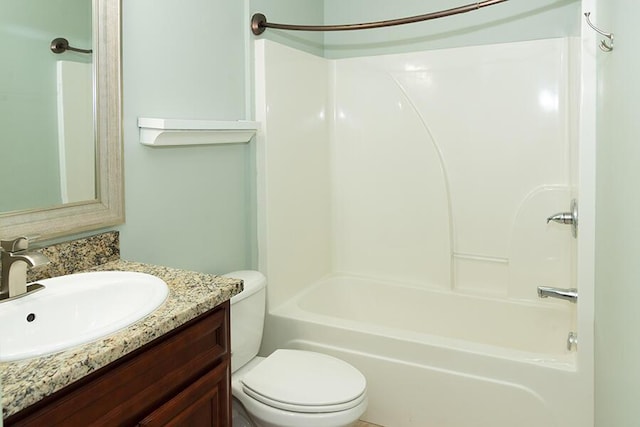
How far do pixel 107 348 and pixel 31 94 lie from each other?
33.0 inches

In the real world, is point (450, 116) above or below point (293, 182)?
above

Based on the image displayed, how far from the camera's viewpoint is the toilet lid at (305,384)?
5.54 ft

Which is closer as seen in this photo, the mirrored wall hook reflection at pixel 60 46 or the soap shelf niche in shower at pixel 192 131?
the mirrored wall hook reflection at pixel 60 46

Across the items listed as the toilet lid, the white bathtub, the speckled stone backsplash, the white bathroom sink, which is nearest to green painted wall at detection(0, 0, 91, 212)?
the speckled stone backsplash

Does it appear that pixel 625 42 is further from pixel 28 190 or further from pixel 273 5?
pixel 273 5

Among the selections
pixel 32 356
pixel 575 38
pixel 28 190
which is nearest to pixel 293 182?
pixel 28 190

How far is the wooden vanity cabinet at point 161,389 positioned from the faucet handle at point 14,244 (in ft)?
1.43

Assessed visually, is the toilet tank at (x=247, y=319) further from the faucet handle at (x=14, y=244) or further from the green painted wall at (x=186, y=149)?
the faucet handle at (x=14, y=244)

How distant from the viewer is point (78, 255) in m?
1.50

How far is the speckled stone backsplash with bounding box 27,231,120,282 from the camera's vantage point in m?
1.40

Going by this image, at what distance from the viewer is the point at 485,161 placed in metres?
2.64

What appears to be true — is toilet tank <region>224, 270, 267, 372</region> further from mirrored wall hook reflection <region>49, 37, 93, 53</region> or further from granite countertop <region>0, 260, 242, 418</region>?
mirrored wall hook reflection <region>49, 37, 93, 53</region>

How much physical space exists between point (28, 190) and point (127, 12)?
70cm

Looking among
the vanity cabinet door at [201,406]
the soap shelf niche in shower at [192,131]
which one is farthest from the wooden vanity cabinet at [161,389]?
the soap shelf niche in shower at [192,131]
